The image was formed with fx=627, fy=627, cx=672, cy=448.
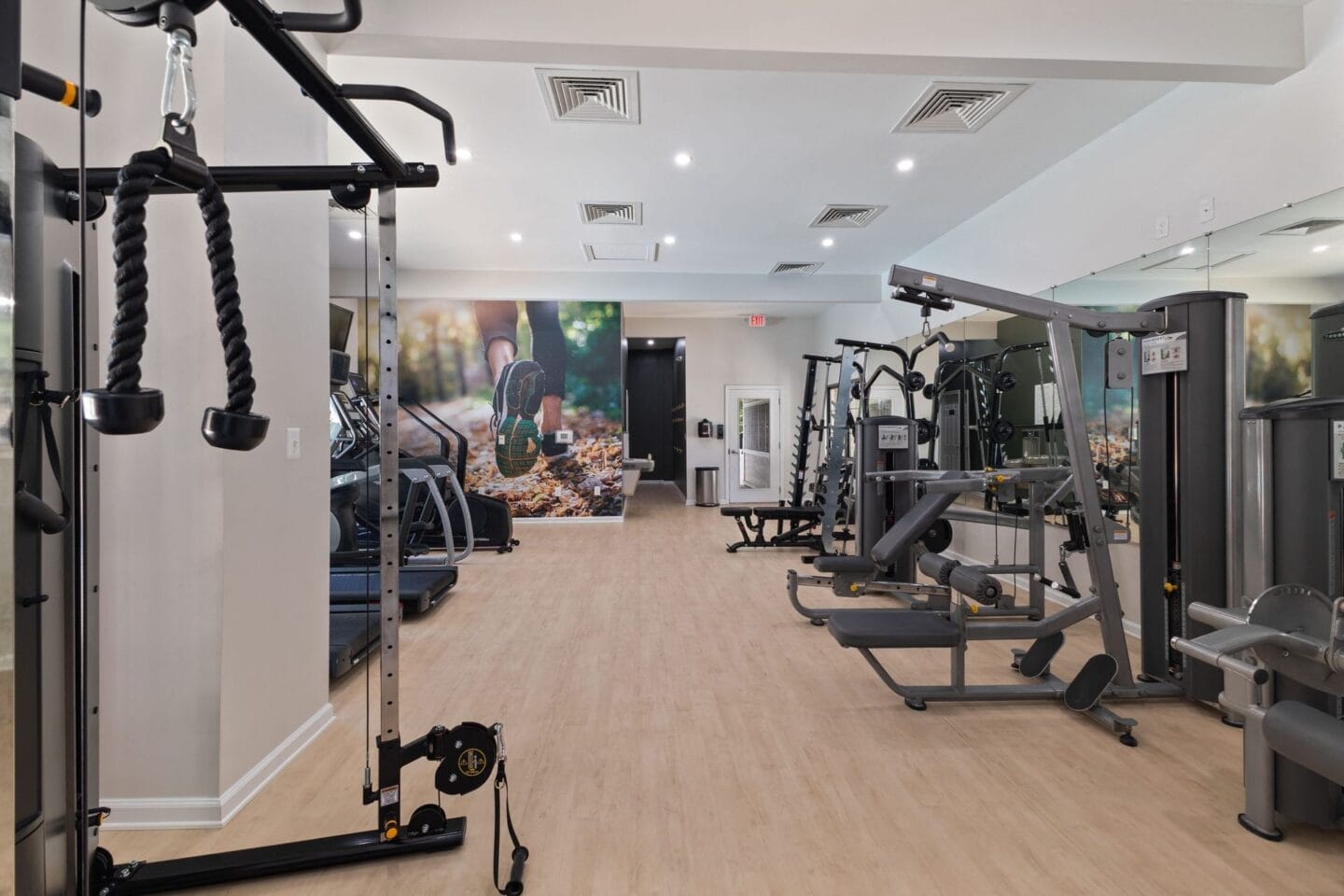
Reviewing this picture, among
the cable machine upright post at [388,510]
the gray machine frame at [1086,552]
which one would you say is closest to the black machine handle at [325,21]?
the cable machine upright post at [388,510]

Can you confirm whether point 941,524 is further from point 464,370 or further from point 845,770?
point 464,370

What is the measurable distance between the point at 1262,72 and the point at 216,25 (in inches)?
162

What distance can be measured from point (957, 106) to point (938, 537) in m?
2.96

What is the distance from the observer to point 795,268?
7.36 meters

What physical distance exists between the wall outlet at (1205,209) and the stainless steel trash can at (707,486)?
719cm

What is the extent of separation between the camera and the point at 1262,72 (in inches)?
109

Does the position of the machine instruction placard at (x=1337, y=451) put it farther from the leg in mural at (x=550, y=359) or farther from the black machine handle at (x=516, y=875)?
the leg in mural at (x=550, y=359)

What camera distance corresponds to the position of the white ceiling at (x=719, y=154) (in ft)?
11.3

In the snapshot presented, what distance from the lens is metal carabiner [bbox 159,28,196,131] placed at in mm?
842

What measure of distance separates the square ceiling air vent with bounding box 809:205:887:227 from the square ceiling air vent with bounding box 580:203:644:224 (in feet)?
5.27

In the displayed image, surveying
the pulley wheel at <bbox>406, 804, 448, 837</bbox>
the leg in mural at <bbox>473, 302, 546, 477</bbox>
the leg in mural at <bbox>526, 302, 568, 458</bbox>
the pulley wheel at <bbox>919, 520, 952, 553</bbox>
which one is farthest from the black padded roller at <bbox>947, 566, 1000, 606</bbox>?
the leg in mural at <bbox>473, 302, 546, 477</bbox>

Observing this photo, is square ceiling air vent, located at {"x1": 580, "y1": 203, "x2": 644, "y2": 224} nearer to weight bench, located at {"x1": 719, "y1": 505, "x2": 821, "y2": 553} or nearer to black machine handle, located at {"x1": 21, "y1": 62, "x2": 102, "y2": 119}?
weight bench, located at {"x1": 719, "y1": 505, "x2": 821, "y2": 553}

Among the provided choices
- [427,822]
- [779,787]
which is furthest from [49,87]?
[779,787]

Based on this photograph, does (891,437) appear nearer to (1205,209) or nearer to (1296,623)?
(1205,209)
